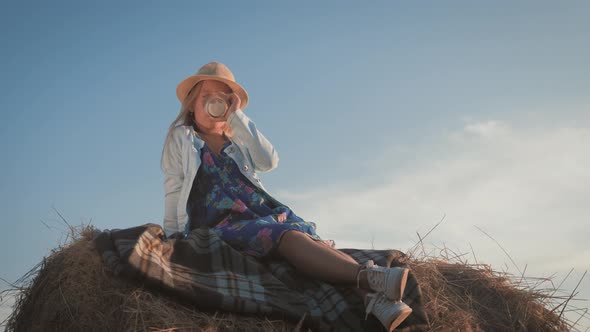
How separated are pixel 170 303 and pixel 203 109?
182 cm

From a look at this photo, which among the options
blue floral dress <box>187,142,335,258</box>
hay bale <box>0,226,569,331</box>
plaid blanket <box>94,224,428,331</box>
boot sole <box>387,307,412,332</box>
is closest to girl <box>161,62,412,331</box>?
blue floral dress <box>187,142,335,258</box>

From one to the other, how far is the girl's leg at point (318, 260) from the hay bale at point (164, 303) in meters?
0.38

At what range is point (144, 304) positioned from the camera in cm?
278

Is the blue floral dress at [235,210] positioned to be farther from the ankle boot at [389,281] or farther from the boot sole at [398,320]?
the boot sole at [398,320]

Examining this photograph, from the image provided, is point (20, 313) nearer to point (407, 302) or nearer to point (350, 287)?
point (350, 287)

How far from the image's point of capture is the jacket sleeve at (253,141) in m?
4.11

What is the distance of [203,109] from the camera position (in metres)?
4.29

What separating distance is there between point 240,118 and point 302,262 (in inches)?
52.7

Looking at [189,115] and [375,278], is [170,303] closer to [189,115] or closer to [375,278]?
[375,278]

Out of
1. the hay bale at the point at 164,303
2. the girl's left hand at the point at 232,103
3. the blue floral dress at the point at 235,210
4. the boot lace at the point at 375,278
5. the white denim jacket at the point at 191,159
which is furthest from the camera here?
the girl's left hand at the point at 232,103

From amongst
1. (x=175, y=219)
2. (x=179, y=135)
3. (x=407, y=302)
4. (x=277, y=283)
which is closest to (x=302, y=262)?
(x=277, y=283)

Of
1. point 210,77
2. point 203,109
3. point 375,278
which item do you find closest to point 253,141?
point 203,109

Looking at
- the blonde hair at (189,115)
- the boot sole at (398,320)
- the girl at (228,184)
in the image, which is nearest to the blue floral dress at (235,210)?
the girl at (228,184)

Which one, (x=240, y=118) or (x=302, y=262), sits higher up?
(x=240, y=118)
